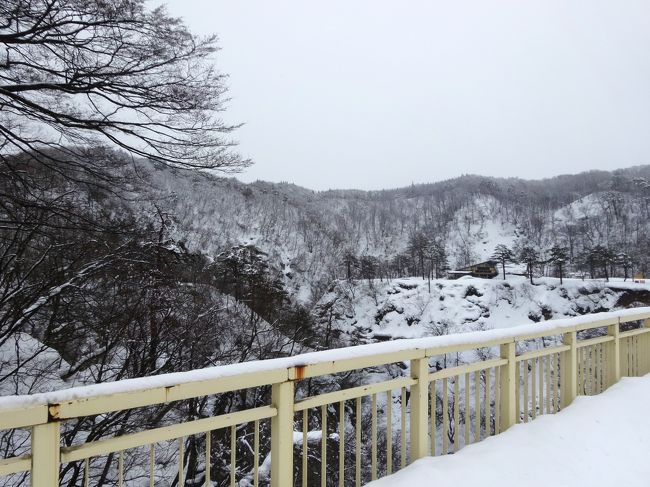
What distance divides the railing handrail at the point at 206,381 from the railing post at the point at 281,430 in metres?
0.08

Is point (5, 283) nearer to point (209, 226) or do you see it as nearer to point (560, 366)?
point (560, 366)

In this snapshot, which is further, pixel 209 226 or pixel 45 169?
pixel 209 226

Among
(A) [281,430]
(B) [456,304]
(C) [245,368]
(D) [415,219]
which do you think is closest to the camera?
(C) [245,368]

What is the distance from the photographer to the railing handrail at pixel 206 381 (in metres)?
1.30

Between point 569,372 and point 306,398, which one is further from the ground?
point 306,398

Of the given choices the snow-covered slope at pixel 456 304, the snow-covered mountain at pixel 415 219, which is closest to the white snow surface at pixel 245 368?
the snow-covered slope at pixel 456 304

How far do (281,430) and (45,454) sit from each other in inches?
37.7

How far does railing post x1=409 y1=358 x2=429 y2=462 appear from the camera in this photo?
255cm

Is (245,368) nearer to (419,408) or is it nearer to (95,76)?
(419,408)

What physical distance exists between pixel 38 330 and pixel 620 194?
11754cm

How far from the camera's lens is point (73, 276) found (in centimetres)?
666

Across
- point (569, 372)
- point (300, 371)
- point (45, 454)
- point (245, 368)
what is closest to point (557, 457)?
point (569, 372)

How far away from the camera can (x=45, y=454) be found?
132 cm

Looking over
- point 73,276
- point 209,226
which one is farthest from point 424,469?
point 209,226
